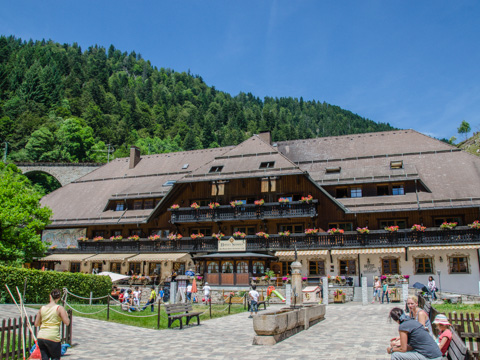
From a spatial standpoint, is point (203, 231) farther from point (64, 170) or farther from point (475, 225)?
point (64, 170)

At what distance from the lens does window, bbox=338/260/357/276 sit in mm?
34250

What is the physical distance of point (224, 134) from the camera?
145 metres

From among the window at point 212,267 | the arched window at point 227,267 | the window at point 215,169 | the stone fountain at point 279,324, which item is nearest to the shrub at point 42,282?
the window at point 212,267

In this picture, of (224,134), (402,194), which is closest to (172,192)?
(402,194)

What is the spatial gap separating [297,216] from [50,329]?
27.1m

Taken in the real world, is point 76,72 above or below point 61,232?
above

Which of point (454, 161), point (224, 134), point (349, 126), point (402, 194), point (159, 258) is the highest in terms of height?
point (349, 126)

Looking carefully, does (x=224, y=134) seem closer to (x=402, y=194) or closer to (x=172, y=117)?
(x=172, y=117)

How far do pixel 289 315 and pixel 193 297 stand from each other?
16.1 meters

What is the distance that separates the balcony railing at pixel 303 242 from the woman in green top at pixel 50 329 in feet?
87.5

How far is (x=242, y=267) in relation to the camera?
117 feet

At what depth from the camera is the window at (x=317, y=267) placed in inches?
1380

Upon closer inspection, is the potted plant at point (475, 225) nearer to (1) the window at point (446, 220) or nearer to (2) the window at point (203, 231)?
(1) the window at point (446, 220)

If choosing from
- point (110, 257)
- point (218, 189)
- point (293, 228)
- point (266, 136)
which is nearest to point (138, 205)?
point (110, 257)
